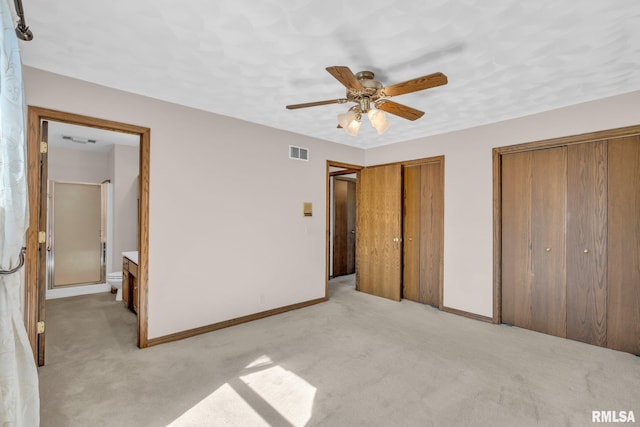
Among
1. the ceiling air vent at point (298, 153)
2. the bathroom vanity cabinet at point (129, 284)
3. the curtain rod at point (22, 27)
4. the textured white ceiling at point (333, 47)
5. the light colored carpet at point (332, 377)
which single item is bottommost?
the light colored carpet at point (332, 377)

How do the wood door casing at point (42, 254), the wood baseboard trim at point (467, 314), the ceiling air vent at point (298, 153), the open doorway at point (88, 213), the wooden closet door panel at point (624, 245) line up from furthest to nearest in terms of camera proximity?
1. the open doorway at point (88, 213)
2. the ceiling air vent at point (298, 153)
3. the wood baseboard trim at point (467, 314)
4. the wooden closet door panel at point (624, 245)
5. the wood door casing at point (42, 254)

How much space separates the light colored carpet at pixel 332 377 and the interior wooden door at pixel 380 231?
119 centimetres

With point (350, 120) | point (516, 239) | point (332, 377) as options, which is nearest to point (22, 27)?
point (350, 120)

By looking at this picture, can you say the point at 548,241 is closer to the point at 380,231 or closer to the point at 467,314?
the point at 467,314

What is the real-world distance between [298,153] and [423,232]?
2174 millimetres

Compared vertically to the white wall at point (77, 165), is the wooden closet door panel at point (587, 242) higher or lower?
lower

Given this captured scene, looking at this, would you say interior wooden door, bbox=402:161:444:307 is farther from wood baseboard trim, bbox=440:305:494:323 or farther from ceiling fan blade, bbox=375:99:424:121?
ceiling fan blade, bbox=375:99:424:121

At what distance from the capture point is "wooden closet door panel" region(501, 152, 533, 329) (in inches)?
140

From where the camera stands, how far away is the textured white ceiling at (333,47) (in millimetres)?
1756

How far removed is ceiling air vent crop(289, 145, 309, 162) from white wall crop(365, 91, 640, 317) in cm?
168

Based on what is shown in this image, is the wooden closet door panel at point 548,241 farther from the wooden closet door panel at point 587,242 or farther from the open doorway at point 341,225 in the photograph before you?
the open doorway at point 341,225

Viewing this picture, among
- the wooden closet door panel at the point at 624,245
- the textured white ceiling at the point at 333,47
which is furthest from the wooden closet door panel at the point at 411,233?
the wooden closet door panel at the point at 624,245

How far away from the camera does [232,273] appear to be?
3629 millimetres

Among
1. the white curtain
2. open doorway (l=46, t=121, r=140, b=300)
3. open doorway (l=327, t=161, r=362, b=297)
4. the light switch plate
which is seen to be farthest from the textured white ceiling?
open doorway (l=327, t=161, r=362, b=297)
